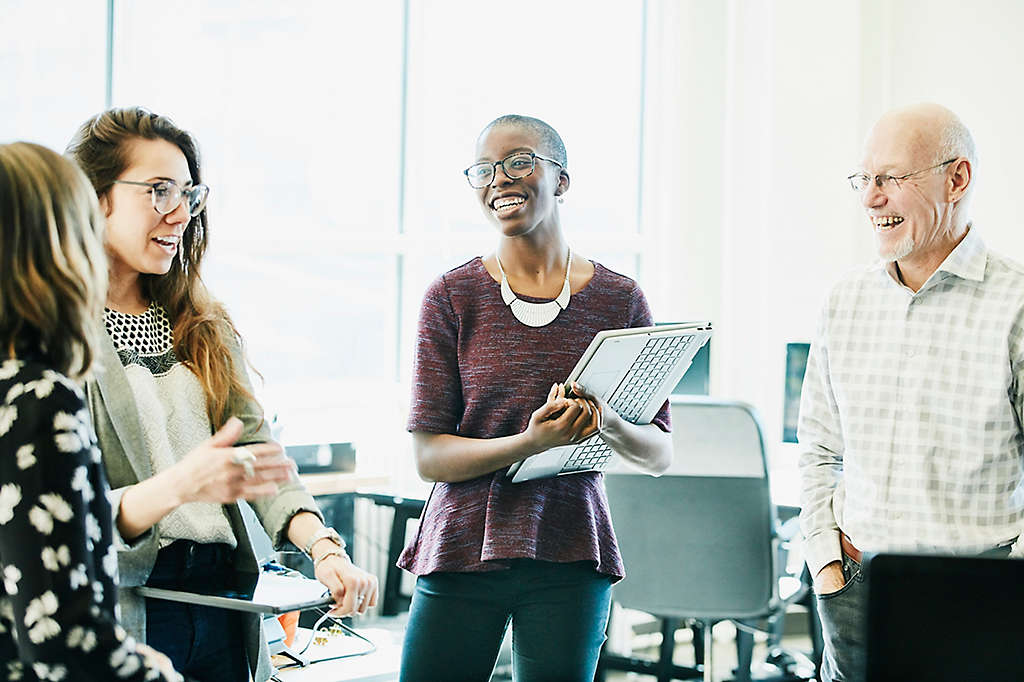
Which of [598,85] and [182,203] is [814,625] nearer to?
[598,85]

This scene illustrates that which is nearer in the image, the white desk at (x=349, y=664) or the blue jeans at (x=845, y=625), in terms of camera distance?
the blue jeans at (x=845, y=625)

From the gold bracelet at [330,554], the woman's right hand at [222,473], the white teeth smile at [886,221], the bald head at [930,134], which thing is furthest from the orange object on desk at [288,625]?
the bald head at [930,134]

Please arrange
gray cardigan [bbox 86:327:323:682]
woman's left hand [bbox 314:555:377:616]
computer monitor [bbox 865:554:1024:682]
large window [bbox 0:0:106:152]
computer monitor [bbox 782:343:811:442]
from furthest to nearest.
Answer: computer monitor [bbox 782:343:811:442], large window [bbox 0:0:106:152], woman's left hand [bbox 314:555:377:616], gray cardigan [bbox 86:327:323:682], computer monitor [bbox 865:554:1024:682]

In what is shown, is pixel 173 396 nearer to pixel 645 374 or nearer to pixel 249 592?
pixel 249 592

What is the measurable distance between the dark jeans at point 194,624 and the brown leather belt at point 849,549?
1.02 meters

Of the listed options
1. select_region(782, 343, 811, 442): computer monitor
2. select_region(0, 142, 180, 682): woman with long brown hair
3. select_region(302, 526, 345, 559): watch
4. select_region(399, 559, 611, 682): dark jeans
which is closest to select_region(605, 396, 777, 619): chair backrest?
select_region(782, 343, 811, 442): computer monitor

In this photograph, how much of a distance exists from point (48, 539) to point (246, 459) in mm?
262

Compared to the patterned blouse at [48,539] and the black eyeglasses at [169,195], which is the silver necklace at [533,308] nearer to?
the black eyeglasses at [169,195]

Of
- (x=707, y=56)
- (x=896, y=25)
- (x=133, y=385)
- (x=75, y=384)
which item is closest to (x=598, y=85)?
(x=707, y=56)

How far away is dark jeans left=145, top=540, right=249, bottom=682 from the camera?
1.51m

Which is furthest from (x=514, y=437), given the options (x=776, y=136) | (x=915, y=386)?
(x=776, y=136)

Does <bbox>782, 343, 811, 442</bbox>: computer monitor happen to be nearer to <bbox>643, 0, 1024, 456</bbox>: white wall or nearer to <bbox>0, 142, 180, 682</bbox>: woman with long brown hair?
<bbox>643, 0, 1024, 456</bbox>: white wall

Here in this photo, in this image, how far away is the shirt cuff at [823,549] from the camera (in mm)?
1896

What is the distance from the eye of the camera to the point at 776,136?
4102 mm
